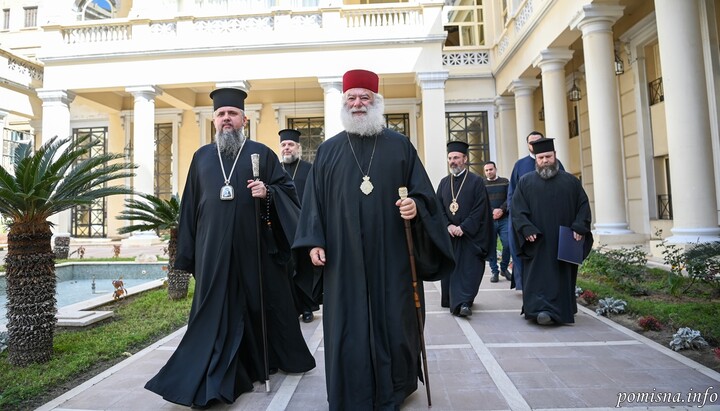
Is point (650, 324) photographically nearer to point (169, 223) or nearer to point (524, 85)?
point (169, 223)

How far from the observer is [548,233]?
5.53 meters

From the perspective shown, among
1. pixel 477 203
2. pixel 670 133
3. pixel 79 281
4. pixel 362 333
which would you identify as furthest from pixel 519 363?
pixel 79 281

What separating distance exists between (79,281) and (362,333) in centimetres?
1077

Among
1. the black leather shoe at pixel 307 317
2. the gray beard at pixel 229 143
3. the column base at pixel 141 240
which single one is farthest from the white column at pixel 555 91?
the column base at pixel 141 240

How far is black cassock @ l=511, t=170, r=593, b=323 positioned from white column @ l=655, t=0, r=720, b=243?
3.55m

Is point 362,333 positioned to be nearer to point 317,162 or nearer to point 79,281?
point 317,162

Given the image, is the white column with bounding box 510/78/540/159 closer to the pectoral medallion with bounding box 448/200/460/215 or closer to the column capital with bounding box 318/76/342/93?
the column capital with bounding box 318/76/342/93

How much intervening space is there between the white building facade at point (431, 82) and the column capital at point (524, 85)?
0.14 feet

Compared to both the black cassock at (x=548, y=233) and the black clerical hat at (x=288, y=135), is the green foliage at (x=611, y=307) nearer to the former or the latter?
the black cassock at (x=548, y=233)

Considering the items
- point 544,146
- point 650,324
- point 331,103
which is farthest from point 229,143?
point 331,103

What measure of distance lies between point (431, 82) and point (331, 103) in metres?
3.39

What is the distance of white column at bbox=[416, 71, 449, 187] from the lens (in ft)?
47.7

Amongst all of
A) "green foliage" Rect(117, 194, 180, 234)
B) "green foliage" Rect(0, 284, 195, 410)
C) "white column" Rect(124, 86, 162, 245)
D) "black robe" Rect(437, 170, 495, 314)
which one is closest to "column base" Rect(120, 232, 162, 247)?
"white column" Rect(124, 86, 162, 245)

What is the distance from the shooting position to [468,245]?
20.3 ft
